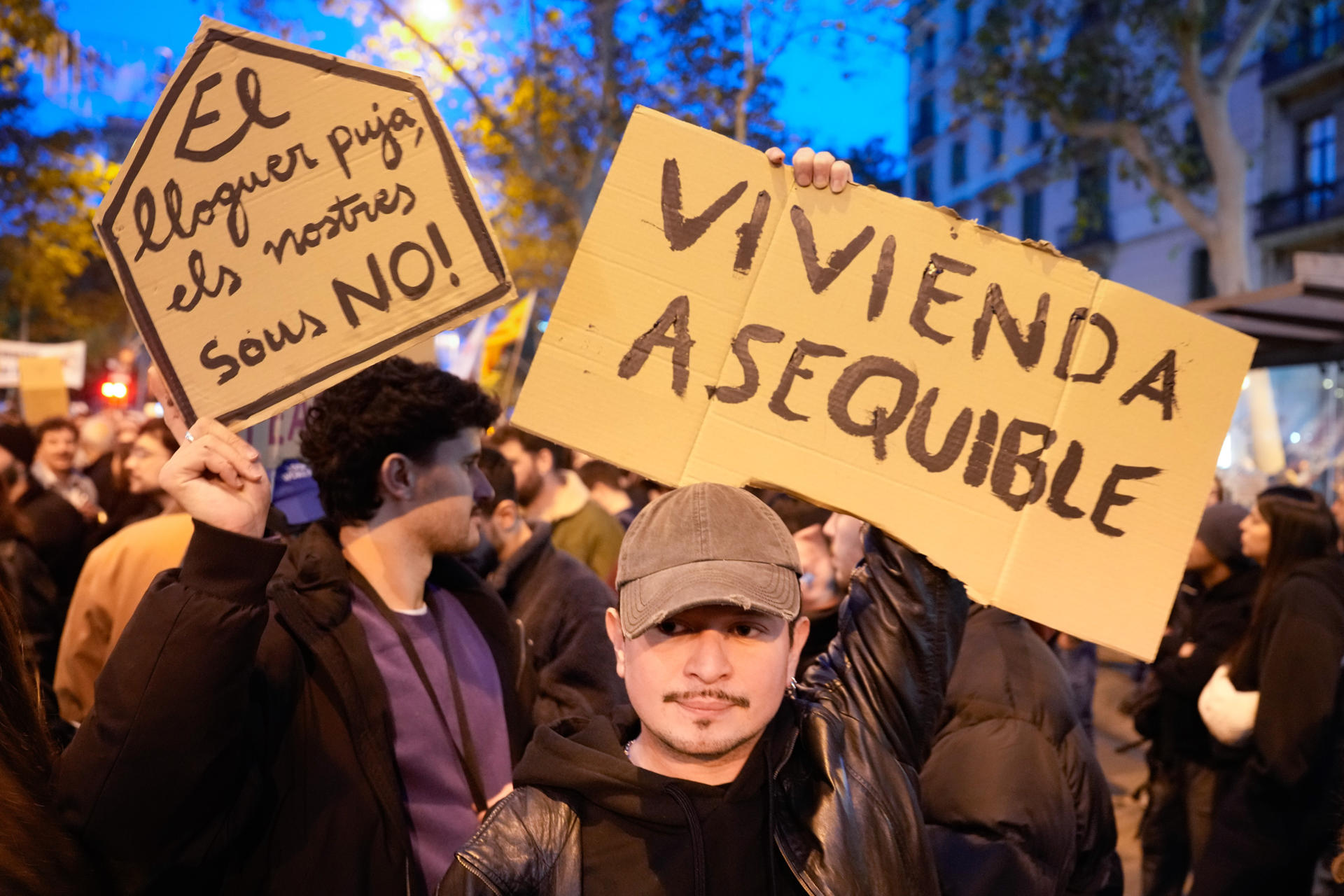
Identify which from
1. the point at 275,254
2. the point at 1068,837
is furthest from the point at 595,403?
the point at 1068,837

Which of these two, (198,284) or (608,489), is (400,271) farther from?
(608,489)

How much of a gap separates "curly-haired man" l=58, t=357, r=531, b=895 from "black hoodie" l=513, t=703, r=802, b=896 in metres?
0.58

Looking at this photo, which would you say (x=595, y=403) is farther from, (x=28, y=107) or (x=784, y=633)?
(x=28, y=107)

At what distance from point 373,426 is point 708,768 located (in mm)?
1327

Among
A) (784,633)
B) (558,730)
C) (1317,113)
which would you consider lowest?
(558,730)

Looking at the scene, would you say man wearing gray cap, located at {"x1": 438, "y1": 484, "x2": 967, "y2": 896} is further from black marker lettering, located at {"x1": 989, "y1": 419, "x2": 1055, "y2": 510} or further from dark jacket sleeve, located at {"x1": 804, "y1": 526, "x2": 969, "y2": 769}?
black marker lettering, located at {"x1": 989, "y1": 419, "x2": 1055, "y2": 510}

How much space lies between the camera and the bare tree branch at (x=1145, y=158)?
15.7 metres

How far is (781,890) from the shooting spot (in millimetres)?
1687

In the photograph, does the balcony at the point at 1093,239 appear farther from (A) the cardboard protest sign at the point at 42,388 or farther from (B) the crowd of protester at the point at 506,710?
(B) the crowd of protester at the point at 506,710

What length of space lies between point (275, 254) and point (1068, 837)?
213 cm

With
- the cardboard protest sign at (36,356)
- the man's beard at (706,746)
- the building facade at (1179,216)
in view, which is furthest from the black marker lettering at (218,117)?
the building facade at (1179,216)

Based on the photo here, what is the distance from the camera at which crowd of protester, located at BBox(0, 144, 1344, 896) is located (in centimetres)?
168

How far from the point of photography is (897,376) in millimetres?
2100

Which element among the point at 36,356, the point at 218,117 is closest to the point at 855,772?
the point at 218,117
